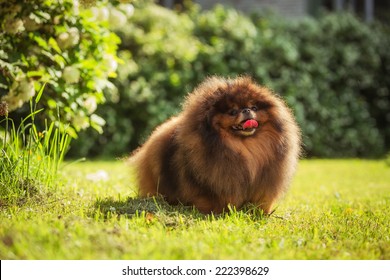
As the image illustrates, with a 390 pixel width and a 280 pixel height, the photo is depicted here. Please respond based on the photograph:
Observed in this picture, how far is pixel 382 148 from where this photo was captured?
11.8 meters

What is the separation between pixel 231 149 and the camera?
13.4 feet

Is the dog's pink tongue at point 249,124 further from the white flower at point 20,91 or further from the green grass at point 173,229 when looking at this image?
the white flower at point 20,91

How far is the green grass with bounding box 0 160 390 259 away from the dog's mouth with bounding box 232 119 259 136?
0.60m

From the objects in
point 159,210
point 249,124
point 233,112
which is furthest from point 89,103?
point 249,124

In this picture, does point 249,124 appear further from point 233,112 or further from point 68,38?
point 68,38

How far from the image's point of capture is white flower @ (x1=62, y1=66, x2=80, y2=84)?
479 centimetres

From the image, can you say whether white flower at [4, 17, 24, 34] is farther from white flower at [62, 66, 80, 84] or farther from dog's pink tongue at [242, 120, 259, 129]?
dog's pink tongue at [242, 120, 259, 129]

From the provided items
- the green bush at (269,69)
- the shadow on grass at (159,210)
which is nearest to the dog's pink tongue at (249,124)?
the shadow on grass at (159,210)

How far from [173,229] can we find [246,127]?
3.04 feet

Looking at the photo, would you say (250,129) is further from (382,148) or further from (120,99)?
(382,148)

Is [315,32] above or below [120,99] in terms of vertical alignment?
above

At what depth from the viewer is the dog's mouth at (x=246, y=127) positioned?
400cm

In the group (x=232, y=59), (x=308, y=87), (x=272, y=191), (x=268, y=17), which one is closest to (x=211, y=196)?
(x=272, y=191)
